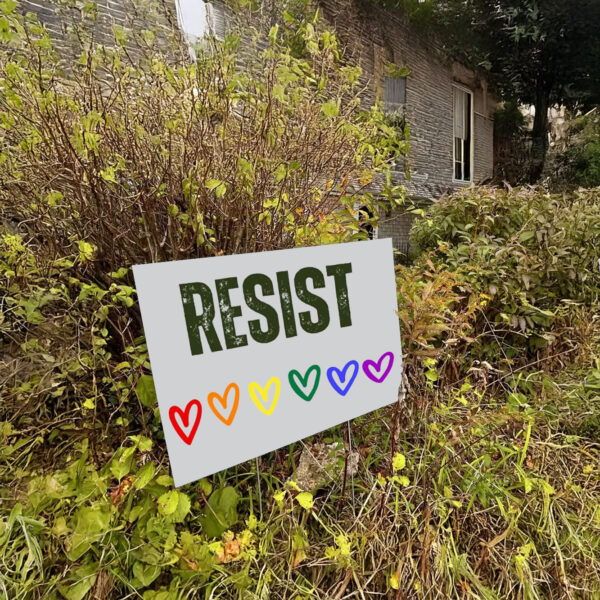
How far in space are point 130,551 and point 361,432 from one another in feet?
3.05


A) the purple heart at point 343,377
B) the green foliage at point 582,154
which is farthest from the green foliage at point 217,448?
the green foliage at point 582,154

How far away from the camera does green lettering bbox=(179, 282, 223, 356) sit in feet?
3.63

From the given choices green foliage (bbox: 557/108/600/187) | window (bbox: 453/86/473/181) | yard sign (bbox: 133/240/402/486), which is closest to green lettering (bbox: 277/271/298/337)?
yard sign (bbox: 133/240/402/486)

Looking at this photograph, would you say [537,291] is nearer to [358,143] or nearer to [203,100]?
[358,143]

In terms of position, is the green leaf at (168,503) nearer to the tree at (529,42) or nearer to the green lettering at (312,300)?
the green lettering at (312,300)

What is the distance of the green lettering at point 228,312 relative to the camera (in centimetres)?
116

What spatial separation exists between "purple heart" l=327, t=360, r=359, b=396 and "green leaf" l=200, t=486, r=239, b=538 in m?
0.46

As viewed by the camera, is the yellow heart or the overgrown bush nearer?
the yellow heart

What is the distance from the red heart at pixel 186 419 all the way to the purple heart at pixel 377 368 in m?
0.58

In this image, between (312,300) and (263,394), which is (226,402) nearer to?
(263,394)

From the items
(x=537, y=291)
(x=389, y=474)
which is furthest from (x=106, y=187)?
(x=537, y=291)

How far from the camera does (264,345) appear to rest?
1.23m

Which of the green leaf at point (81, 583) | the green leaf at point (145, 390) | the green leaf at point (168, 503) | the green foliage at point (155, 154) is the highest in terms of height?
the green foliage at point (155, 154)

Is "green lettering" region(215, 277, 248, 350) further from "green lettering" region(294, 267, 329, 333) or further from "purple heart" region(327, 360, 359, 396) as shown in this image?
"purple heart" region(327, 360, 359, 396)
